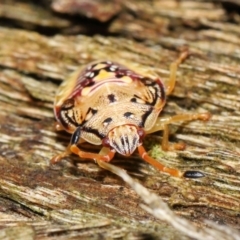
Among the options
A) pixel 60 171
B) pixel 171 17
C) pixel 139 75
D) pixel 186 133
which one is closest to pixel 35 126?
pixel 60 171

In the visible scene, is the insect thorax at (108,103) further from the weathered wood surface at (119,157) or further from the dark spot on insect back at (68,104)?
the weathered wood surface at (119,157)

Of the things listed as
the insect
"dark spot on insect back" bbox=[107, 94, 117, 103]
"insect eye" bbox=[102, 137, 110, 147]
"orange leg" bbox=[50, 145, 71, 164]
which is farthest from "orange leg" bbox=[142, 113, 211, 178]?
"orange leg" bbox=[50, 145, 71, 164]

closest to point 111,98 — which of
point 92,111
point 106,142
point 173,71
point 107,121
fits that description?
point 92,111

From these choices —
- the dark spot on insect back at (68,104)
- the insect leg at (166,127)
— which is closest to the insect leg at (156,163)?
the insect leg at (166,127)

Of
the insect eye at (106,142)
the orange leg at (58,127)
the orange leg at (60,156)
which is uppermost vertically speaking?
the insect eye at (106,142)

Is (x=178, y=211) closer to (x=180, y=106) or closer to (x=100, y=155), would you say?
(x=100, y=155)

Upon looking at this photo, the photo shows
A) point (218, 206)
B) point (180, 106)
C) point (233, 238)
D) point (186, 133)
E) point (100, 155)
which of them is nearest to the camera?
point (233, 238)

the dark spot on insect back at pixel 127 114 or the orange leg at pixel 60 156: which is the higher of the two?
the dark spot on insect back at pixel 127 114
